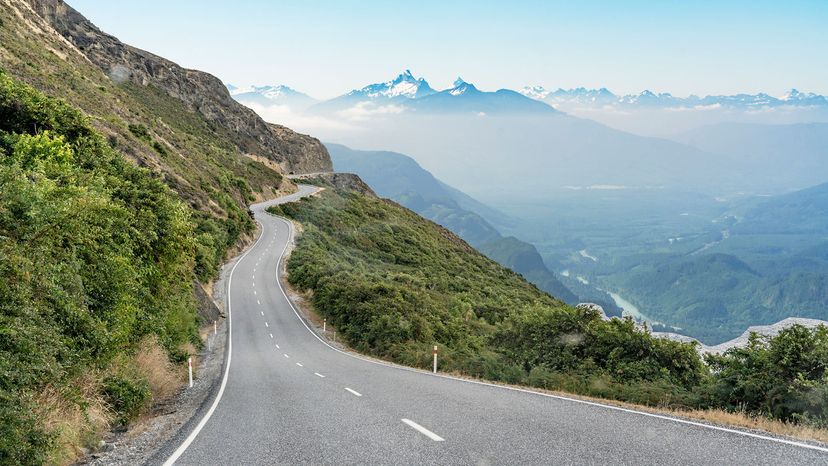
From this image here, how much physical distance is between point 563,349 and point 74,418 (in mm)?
13946

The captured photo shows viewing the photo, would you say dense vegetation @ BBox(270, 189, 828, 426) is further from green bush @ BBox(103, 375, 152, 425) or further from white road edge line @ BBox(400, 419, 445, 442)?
green bush @ BBox(103, 375, 152, 425)

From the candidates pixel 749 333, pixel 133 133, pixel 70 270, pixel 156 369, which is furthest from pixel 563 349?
pixel 133 133

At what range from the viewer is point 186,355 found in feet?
58.0

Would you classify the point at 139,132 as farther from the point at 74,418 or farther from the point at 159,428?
the point at 74,418

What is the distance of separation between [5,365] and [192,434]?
10.7 ft

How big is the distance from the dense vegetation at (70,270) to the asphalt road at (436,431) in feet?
6.94

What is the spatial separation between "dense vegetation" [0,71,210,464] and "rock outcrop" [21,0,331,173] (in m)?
87.0

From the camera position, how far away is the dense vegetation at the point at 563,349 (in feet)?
31.7

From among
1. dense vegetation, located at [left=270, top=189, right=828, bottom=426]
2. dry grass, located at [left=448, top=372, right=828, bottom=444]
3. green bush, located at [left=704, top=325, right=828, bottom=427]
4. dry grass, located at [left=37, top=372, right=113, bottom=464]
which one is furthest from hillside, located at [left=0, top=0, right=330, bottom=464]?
green bush, located at [left=704, top=325, right=828, bottom=427]

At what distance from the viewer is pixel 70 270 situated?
9367mm

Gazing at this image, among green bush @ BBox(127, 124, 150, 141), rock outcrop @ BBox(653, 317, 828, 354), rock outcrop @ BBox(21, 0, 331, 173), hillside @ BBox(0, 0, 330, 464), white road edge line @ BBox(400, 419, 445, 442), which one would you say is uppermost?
rock outcrop @ BBox(21, 0, 331, 173)

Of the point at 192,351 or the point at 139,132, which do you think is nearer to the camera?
the point at 192,351

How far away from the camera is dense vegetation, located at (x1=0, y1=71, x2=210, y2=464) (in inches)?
261

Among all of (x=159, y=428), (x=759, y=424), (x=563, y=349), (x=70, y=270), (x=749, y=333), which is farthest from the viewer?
(x=563, y=349)
